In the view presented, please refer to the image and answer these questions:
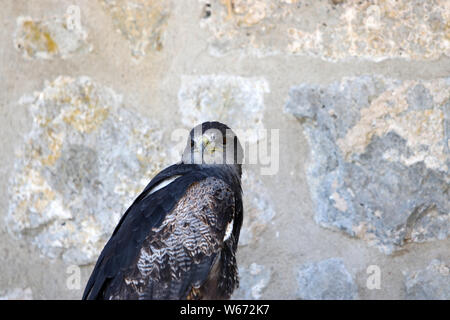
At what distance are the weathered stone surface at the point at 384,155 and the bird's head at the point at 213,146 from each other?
0.76ft

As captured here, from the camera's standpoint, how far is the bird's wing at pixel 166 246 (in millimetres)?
1614

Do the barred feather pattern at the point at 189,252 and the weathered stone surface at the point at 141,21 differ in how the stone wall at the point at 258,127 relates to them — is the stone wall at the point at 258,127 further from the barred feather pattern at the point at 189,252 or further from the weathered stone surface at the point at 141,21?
the barred feather pattern at the point at 189,252

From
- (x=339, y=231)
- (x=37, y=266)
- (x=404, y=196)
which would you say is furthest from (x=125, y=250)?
(x=404, y=196)

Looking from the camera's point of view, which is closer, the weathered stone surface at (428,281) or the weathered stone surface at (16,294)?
the weathered stone surface at (428,281)

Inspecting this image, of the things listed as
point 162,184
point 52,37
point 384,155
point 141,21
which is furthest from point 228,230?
point 52,37

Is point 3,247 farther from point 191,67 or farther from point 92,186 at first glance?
point 191,67

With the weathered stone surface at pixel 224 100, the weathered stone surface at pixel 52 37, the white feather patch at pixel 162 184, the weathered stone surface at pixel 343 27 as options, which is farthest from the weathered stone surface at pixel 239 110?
the weathered stone surface at pixel 52 37

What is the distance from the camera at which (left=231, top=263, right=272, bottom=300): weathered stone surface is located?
6.36 ft

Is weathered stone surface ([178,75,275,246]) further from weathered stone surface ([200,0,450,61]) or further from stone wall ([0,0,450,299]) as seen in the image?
weathered stone surface ([200,0,450,61])

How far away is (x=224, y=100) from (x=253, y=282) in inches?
22.5

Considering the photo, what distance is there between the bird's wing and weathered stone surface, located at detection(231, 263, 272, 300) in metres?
0.29

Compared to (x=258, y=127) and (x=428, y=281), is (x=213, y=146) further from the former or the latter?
(x=428, y=281)
